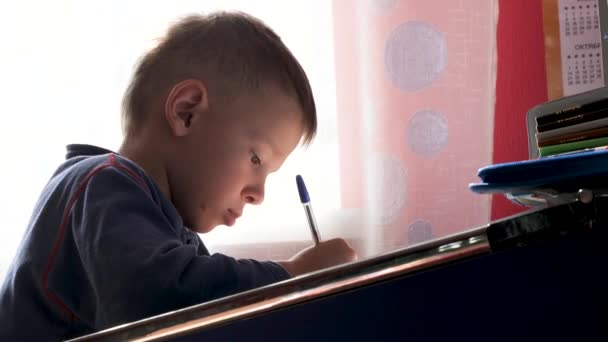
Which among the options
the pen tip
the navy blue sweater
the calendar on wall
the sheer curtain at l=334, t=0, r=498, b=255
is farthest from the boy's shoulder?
the calendar on wall

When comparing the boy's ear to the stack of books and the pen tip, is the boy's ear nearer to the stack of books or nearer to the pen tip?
the pen tip

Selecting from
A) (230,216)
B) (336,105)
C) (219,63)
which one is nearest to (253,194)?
(230,216)

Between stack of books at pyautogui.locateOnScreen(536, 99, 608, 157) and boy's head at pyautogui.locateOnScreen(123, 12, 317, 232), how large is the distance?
31 centimetres

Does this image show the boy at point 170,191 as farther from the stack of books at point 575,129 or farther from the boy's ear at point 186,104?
the stack of books at point 575,129

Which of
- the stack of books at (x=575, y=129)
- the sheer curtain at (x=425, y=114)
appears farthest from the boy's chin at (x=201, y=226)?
the sheer curtain at (x=425, y=114)

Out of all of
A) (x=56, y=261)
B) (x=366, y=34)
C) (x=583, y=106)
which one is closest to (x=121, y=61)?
(x=366, y=34)

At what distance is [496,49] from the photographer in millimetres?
1438

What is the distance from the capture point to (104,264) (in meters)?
0.55

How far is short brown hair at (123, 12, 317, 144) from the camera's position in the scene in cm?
82

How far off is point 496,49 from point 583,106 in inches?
35.6

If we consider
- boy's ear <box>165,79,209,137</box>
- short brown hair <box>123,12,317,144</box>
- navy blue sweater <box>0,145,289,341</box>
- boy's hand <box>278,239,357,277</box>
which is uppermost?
short brown hair <box>123,12,317,144</box>

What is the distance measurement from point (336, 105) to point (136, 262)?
936 millimetres

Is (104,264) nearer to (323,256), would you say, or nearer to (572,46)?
(323,256)

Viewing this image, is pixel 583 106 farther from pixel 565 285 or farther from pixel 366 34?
pixel 366 34
